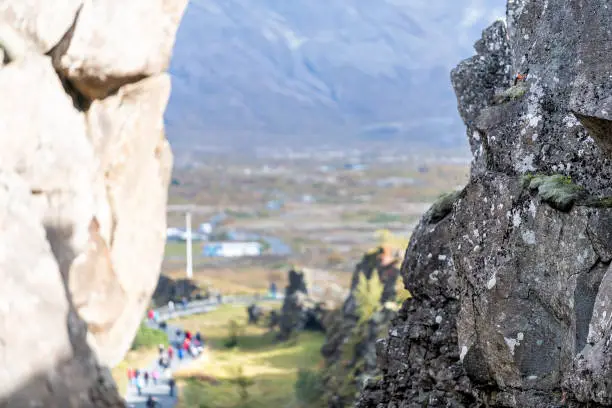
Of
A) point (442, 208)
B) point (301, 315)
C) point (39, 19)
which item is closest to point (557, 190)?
point (442, 208)

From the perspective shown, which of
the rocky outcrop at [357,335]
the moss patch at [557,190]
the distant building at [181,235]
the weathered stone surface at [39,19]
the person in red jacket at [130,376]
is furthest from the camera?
the distant building at [181,235]

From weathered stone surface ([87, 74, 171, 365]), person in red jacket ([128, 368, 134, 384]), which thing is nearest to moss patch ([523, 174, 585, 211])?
weathered stone surface ([87, 74, 171, 365])

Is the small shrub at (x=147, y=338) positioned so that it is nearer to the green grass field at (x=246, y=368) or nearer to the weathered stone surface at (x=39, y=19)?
the green grass field at (x=246, y=368)

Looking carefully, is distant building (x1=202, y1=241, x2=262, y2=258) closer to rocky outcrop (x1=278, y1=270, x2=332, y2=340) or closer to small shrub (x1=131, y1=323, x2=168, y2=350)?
rocky outcrop (x1=278, y1=270, x2=332, y2=340)

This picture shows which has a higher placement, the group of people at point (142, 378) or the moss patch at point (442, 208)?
the moss patch at point (442, 208)

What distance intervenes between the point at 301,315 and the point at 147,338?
15.3 m

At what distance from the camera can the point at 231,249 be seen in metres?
176

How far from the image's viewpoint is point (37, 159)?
73.4 feet

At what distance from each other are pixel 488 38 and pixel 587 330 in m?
7.44

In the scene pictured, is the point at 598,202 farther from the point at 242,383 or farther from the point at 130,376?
the point at 130,376

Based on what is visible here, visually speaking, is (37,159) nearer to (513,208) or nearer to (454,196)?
(454,196)

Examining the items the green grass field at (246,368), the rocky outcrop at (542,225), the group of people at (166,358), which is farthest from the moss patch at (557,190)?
the green grass field at (246,368)

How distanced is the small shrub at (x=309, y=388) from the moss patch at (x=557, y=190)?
4387cm

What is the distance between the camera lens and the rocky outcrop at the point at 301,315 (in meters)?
Result: 81.3
